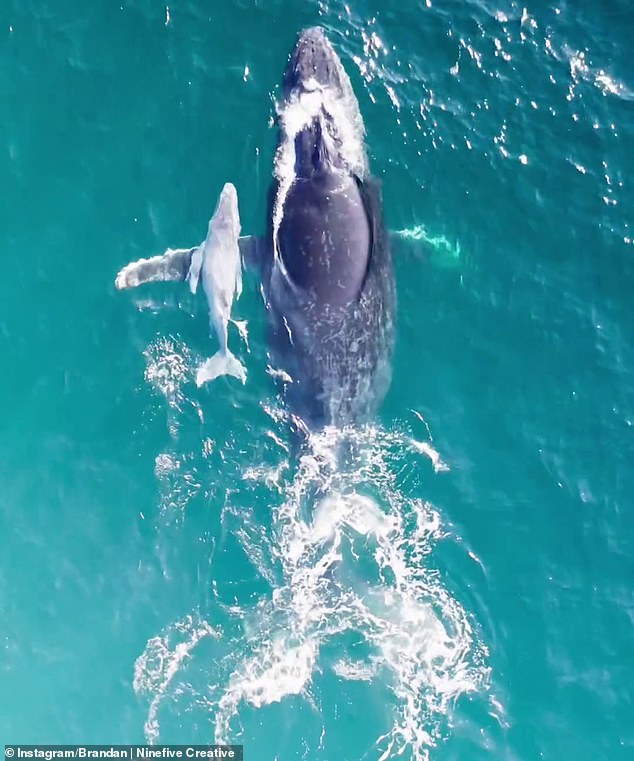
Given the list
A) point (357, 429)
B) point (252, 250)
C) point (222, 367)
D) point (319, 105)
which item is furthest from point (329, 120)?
point (357, 429)

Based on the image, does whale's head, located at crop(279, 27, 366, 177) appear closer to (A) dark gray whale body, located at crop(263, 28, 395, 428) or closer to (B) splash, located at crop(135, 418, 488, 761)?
(A) dark gray whale body, located at crop(263, 28, 395, 428)

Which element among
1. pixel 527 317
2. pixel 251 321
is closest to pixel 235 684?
pixel 251 321

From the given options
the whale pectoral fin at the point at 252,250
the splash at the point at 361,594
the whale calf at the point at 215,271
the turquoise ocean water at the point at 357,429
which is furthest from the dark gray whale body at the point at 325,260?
the splash at the point at 361,594

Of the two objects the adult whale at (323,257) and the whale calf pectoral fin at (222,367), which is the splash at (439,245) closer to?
the adult whale at (323,257)

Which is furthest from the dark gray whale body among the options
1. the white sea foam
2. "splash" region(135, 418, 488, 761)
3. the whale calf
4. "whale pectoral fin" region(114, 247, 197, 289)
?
the white sea foam

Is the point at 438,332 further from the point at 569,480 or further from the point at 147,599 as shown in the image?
the point at 147,599

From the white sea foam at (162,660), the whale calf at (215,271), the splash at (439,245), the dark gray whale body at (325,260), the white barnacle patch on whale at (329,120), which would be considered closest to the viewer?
the dark gray whale body at (325,260)
